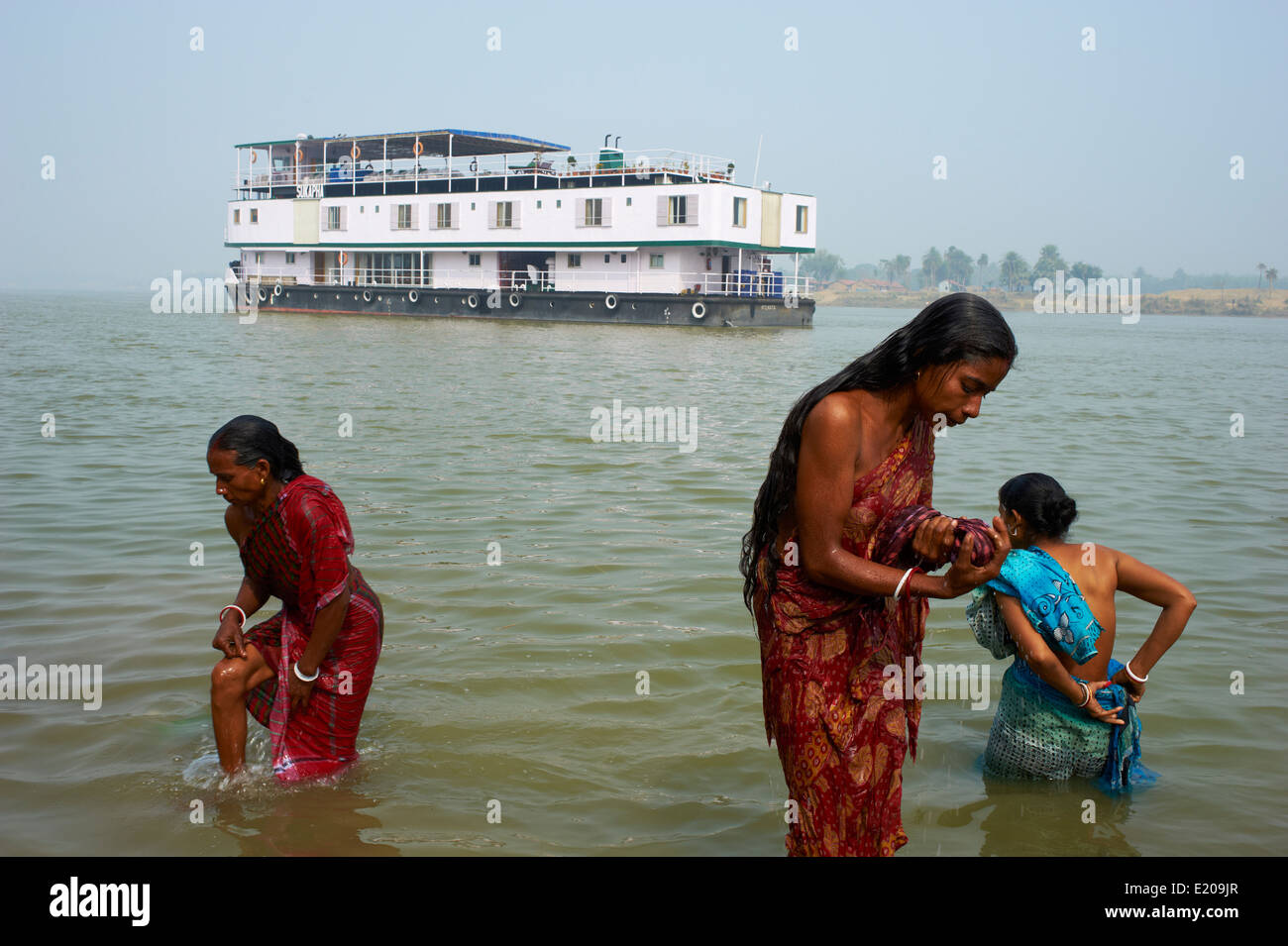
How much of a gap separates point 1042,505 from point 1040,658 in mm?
520

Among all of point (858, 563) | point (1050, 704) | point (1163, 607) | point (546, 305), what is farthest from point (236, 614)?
point (546, 305)

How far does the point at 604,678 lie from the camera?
5129 millimetres

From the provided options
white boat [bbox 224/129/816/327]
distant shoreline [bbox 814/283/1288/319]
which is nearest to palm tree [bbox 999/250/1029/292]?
distant shoreline [bbox 814/283/1288/319]

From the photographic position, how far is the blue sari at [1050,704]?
366cm

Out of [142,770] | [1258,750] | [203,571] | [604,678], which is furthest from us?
[203,571]

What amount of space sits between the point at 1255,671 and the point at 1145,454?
7.15 m

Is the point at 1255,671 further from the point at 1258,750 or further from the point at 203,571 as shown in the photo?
the point at 203,571

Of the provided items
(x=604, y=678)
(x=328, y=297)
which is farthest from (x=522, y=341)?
(x=604, y=678)

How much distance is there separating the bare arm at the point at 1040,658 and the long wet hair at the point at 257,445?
2448 millimetres

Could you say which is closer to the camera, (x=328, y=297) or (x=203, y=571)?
(x=203, y=571)

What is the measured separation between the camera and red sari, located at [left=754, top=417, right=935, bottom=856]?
254 centimetres

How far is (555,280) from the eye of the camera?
40969mm

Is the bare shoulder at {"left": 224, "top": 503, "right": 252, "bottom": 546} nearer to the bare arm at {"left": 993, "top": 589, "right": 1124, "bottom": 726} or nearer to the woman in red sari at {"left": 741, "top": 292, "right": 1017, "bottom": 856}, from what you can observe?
the woman in red sari at {"left": 741, "top": 292, "right": 1017, "bottom": 856}

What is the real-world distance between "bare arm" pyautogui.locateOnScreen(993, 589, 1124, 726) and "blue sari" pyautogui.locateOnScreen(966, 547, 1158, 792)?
0.03m
